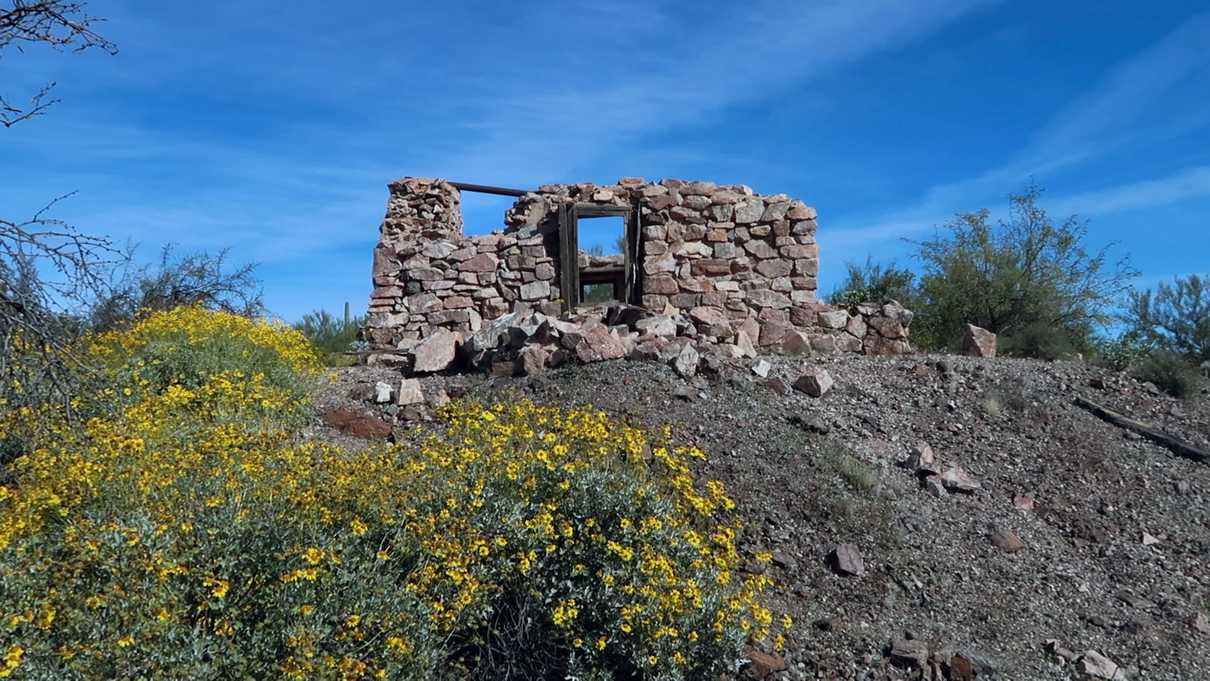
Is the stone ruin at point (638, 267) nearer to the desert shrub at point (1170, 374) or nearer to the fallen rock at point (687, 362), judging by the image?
the desert shrub at point (1170, 374)

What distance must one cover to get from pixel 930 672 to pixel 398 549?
3.14 metres

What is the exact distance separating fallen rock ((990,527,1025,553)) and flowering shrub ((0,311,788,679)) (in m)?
2.65

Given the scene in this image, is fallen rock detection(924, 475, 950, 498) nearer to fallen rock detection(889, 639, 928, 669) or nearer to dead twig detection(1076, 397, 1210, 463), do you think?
fallen rock detection(889, 639, 928, 669)

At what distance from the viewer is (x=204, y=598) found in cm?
372

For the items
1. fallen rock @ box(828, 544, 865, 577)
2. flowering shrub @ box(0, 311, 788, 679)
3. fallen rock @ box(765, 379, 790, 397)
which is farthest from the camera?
fallen rock @ box(765, 379, 790, 397)

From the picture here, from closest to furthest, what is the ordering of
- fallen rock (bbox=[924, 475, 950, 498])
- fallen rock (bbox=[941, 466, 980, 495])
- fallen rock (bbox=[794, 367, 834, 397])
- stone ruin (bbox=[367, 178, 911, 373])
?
fallen rock (bbox=[924, 475, 950, 498]), fallen rock (bbox=[941, 466, 980, 495]), fallen rock (bbox=[794, 367, 834, 397]), stone ruin (bbox=[367, 178, 911, 373])

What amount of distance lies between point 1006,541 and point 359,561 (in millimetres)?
5218

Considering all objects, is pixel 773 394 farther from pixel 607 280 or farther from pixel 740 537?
pixel 607 280

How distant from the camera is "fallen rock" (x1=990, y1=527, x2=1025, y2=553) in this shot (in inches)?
280

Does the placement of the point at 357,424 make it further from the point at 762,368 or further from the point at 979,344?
the point at 979,344

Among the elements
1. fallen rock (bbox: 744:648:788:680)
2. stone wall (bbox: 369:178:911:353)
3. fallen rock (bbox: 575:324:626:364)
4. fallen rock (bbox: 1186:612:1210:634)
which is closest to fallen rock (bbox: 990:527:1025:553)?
fallen rock (bbox: 1186:612:1210:634)

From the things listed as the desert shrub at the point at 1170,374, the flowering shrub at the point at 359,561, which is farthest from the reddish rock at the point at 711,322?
the flowering shrub at the point at 359,561

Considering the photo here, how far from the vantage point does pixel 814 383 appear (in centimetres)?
914

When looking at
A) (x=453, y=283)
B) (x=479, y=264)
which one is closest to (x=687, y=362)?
(x=479, y=264)
